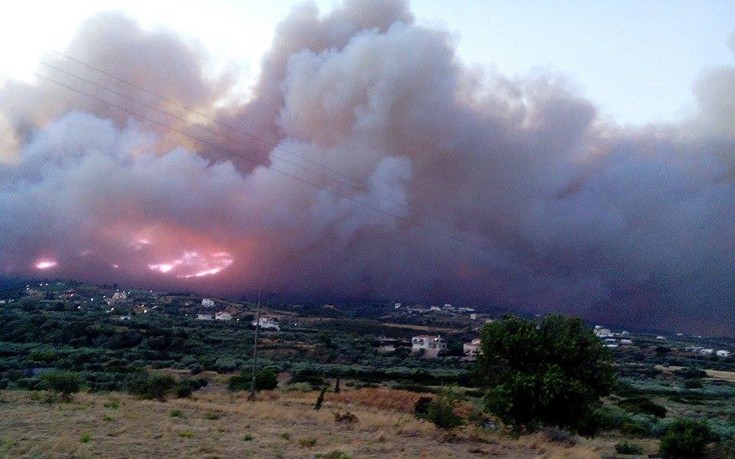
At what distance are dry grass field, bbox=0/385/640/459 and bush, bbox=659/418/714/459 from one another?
1.81 m

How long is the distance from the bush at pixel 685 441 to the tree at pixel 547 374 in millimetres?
2698

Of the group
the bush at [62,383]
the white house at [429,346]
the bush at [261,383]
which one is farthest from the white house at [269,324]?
the bush at [62,383]

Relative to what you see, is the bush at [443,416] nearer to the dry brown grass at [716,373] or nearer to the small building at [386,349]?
the small building at [386,349]

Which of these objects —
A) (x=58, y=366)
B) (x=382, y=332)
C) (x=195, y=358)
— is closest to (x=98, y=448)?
(x=58, y=366)

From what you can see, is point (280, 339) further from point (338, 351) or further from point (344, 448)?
point (344, 448)

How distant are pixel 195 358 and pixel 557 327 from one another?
118 ft

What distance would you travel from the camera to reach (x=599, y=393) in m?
19.8

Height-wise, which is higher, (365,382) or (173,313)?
(173,313)

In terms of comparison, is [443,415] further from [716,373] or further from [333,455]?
[716,373]

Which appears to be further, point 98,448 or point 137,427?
point 137,427

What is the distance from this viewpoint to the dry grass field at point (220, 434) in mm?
14797

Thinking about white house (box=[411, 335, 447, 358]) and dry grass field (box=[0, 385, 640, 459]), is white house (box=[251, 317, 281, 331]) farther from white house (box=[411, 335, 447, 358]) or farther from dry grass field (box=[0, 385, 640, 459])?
dry grass field (box=[0, 385, 640, 459])

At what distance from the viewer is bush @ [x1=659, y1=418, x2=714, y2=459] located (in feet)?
65.2

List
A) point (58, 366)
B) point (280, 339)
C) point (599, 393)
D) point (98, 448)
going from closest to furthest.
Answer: point (98, 448), point (599, 393), point (58, 366), point (280, 339)
